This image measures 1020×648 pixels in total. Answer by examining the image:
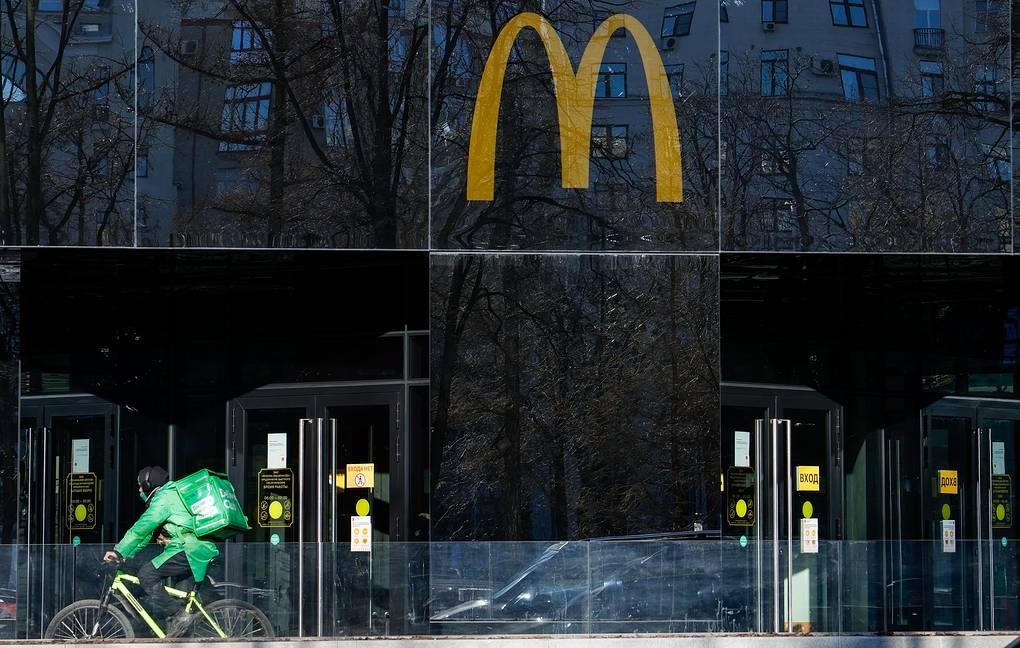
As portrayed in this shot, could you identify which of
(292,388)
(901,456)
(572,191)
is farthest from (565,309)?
(901,456)

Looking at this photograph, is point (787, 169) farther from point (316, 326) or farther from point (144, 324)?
point (144, 324)

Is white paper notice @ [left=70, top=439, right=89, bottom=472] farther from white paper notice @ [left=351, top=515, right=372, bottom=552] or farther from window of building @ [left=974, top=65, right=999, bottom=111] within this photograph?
window of building @ [left=974, top=65, right=999, bottom=111]

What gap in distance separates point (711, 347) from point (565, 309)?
1307 mm

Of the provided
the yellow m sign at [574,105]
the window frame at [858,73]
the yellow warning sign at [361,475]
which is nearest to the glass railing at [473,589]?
the yellow warning sign at [361,475]

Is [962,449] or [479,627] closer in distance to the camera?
[479,627]

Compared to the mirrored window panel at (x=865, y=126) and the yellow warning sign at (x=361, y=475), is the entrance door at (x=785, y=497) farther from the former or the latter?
the yellow warning sign at (x=361, y=475)

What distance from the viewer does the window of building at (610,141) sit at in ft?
42.8

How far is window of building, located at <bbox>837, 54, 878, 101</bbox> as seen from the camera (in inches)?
523

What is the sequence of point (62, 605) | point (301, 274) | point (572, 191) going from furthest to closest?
point (301, 274)
point (572, 191)
point (62, 605)

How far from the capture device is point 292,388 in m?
14.9

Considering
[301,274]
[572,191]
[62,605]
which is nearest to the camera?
[62,605]

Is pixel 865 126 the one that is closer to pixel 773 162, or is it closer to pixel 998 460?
pixel 773 162

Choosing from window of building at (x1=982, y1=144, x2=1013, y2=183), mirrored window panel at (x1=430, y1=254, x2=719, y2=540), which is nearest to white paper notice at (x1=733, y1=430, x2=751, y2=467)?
mirrored window panel at (x1=430, y1=254, x2=719, y2=540)

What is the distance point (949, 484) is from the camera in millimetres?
15398
